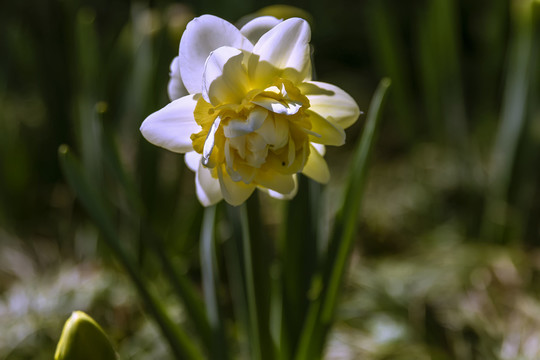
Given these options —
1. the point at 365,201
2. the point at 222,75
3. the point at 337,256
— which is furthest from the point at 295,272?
the point at 365,201

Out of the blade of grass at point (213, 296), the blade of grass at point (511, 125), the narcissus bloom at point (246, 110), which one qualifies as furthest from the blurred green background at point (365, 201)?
the narcissus bloom at point (246, 110)

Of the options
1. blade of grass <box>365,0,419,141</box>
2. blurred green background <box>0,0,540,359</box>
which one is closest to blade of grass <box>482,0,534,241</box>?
blurred green background <box>0,0,540,359</box>

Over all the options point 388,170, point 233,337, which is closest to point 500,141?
point 388,170

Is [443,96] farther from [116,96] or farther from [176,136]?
[176,136]

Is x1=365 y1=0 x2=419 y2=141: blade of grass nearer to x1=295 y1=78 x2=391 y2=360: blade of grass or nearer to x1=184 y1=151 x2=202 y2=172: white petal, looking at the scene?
x1=295 y1=78 x2=391 y2=360: blade of grass

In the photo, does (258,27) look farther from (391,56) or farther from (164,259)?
(391,56)

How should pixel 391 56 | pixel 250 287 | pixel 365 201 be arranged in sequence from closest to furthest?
pixel 250 287, pixel 391 56, pixel 365 201

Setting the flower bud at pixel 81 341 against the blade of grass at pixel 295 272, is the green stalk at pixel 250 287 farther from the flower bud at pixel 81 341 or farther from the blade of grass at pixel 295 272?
the flower bud at pixel 81 341
